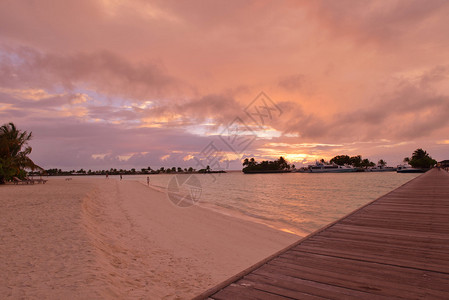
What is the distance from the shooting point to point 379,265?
11.8ft

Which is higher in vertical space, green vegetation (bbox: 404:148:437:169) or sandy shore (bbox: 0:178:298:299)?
green vegetation (bbox: 404:148:437:169)

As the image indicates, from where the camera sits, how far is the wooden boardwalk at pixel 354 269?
2809mm

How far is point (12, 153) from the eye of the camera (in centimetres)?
3556

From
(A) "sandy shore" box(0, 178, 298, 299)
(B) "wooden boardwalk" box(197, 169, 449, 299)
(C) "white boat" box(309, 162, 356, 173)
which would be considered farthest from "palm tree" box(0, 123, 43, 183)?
(C) "white boat" box(309, 162, 356, 173)

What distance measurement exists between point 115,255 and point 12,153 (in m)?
40.2

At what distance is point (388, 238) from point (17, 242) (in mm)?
10290

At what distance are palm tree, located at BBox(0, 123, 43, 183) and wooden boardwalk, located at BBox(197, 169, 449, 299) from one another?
4109 cm

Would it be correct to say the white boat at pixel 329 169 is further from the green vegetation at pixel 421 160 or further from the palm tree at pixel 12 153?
the palm tree at pixel 12 153

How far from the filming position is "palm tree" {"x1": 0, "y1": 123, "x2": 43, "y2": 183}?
106 feet

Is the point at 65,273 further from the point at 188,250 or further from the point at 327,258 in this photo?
the point at 327,258

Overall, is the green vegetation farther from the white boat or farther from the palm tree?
the palm tree

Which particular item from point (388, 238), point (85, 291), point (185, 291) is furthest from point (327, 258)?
point (85, 291)

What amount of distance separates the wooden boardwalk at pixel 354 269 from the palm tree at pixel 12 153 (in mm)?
41094

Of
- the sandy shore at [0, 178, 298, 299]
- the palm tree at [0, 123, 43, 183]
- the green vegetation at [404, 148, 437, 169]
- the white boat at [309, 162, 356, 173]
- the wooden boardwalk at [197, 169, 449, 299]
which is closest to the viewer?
the wooden boardwalk at [197, 169, 449, 299]
